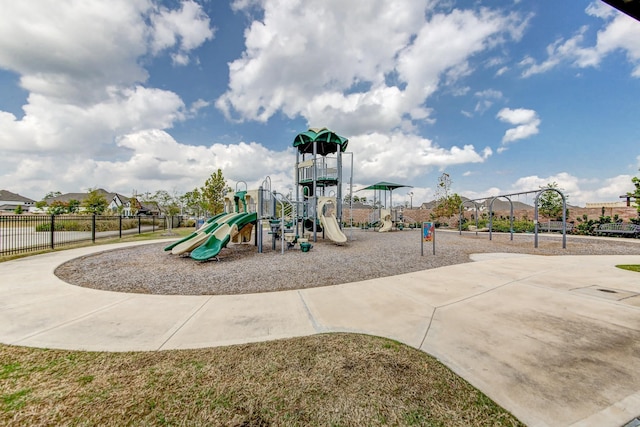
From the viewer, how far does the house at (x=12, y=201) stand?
6400 centimetres

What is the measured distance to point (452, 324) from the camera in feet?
11.8

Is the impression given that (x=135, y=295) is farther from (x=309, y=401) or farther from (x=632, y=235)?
(x=632, y=235)

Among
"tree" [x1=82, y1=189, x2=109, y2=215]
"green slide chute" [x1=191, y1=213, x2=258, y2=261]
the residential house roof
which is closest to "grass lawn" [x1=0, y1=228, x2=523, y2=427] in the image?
"green slide chute" [x1=191, y1=213, x2=258, y2=261]

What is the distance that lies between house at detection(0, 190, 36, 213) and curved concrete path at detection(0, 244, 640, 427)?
303 ft

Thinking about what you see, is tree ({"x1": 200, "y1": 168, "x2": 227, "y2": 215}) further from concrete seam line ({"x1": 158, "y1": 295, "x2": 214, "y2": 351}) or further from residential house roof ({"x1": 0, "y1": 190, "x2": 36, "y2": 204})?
residential house roof ({"x1": 0, "y1": 190, "x2": 36, "y2": 204})

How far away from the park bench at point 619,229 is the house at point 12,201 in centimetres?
10655

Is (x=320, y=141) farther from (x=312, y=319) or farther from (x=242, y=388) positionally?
(x=242, y=388)

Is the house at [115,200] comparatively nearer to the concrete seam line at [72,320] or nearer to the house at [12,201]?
the house at [12,201]

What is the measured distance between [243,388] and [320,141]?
1388 centimetres

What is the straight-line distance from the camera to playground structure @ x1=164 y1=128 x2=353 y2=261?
29.1 feet

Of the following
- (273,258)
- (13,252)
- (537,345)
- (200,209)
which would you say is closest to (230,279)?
(273,258)

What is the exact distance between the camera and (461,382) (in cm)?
232

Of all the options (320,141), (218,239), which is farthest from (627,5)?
(320,141)

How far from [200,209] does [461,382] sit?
32.4 metres
